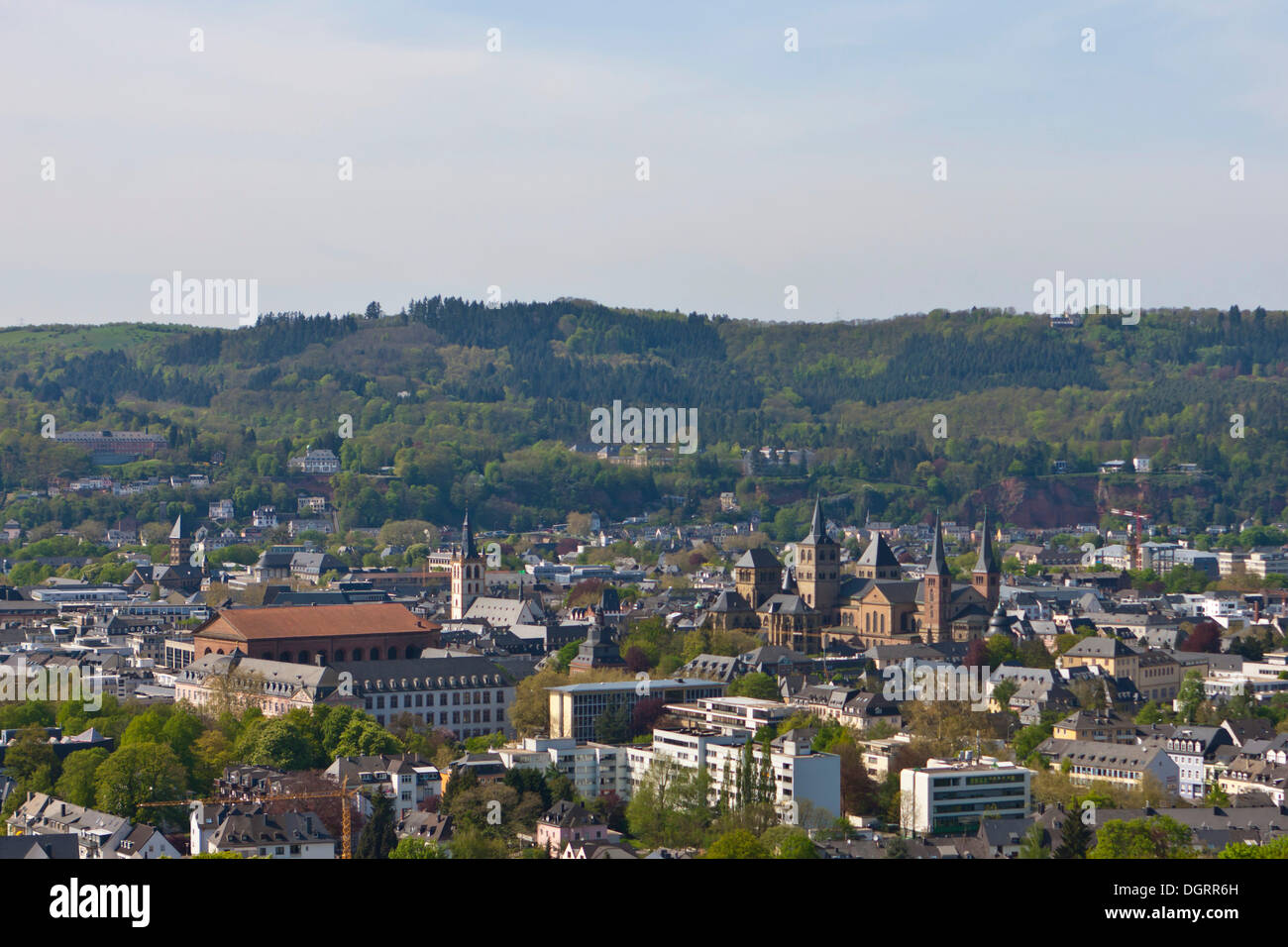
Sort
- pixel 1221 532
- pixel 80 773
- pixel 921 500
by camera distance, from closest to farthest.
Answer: pixel 80 773
pixel 1221 532
pixel 921 500

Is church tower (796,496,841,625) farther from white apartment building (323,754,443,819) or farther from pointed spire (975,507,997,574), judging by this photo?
white apartment building (323,754,443,819)

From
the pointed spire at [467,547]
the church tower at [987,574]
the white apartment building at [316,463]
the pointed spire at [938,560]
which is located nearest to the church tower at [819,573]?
the pointed spire at [938,560]

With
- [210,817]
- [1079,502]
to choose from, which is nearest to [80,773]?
[210,817]

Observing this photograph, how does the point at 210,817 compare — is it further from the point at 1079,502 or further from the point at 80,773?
the point at 1079,502

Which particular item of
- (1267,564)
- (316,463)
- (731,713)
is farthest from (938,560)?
(316,463)

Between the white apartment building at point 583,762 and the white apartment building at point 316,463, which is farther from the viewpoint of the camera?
the white apartment building at point 316,463

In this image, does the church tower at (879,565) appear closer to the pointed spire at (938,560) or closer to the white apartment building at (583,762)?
the pointed spire at (938,560)
